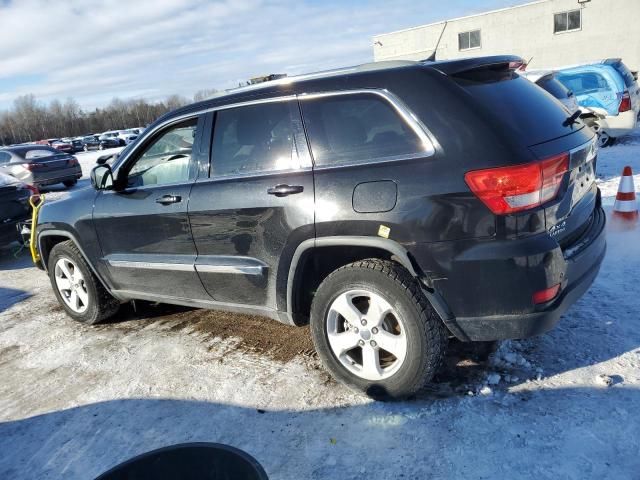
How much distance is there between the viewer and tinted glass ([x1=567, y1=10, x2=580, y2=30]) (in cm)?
2355

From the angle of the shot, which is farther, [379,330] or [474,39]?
[474,39]

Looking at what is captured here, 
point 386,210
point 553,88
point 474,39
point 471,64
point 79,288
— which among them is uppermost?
point 474,39

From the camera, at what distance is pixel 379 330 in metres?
3.01

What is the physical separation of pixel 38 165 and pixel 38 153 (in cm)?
91

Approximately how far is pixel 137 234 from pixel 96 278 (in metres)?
0.91

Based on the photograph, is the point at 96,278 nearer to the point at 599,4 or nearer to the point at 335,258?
the point at 335,258

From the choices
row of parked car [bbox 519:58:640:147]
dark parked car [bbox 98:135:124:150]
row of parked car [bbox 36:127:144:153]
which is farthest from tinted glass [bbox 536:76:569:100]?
dark parked car [bbox 98:135:124:150]

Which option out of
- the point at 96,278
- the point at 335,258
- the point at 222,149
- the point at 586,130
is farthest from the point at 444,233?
Answer: the point at 96,278

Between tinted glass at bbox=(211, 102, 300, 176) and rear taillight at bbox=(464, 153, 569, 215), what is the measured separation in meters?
1.10

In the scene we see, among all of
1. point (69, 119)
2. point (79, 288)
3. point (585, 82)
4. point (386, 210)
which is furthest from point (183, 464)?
point (69, 119)

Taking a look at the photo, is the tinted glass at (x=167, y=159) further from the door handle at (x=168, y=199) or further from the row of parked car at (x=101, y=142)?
the row of parked car at (x=101, y=142)

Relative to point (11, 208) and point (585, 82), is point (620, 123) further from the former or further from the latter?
point (11, 208)

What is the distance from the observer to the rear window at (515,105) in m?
2.76

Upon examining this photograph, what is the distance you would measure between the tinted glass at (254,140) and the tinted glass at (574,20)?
25.0 m
